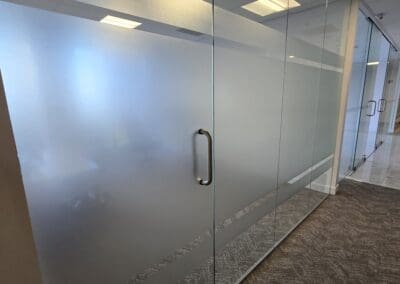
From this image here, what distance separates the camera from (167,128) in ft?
3.60

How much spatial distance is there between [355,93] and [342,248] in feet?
7.75

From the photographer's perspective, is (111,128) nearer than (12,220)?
No

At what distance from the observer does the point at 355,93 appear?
11.2ft

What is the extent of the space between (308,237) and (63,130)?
2386 mm

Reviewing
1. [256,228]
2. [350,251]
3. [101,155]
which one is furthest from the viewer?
[350,251]

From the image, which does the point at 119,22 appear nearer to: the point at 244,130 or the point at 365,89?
the point at 244,130

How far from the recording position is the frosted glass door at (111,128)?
718mm

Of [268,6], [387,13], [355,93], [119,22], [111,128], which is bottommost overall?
[111,128]

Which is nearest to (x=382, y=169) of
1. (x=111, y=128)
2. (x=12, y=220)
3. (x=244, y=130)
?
(x=244, y=130)

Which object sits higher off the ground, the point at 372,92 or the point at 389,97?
the point at 372,92

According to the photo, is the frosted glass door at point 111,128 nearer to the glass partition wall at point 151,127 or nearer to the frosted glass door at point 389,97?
the glass partition wall at point 151,127

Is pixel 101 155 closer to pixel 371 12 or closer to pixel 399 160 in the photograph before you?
pixel 371 12

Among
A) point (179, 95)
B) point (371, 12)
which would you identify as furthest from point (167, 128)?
point (371, 12)

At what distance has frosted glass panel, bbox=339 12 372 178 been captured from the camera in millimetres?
3162
